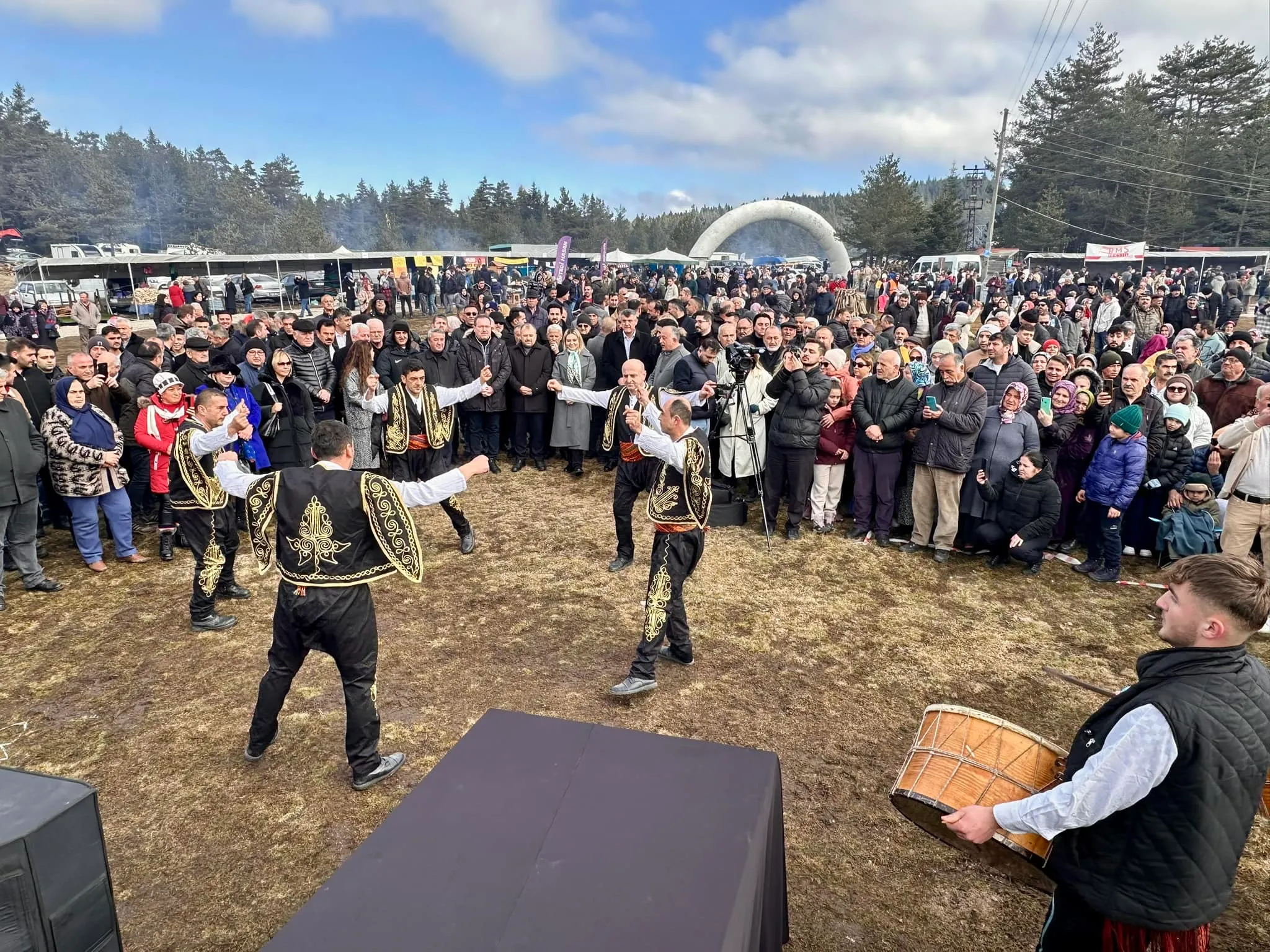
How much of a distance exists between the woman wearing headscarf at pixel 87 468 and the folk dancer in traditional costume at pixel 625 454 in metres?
3.90

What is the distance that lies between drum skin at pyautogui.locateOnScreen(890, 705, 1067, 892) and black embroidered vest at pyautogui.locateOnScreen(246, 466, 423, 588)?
250cm

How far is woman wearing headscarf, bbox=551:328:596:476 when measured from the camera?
915 centimetres

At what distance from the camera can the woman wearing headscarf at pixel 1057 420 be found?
6539mm

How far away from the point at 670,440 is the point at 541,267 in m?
37.5

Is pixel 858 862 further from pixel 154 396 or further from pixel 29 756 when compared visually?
pixel 154 396

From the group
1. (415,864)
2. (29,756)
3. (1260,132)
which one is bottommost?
(29,756)

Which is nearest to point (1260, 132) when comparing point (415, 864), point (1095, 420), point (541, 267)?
point (541, 267)

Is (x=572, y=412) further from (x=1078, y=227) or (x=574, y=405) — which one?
(x=1078, y=227)

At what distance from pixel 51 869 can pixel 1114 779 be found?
261 cm

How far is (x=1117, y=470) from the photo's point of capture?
6.25 m

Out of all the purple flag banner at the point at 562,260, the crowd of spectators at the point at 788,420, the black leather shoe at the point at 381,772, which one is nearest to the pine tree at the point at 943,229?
the purple flag banner at the point at 562,260

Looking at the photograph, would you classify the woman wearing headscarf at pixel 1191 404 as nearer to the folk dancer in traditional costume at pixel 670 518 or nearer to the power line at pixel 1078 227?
the folk dancer in traditional costume at pixel 670 518

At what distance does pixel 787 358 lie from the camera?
22.1 ft

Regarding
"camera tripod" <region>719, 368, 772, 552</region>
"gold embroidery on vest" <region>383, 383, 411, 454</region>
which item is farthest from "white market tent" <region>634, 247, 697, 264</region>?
"gold embroidery on vest" <region>383, 383, 411, 454</region>
